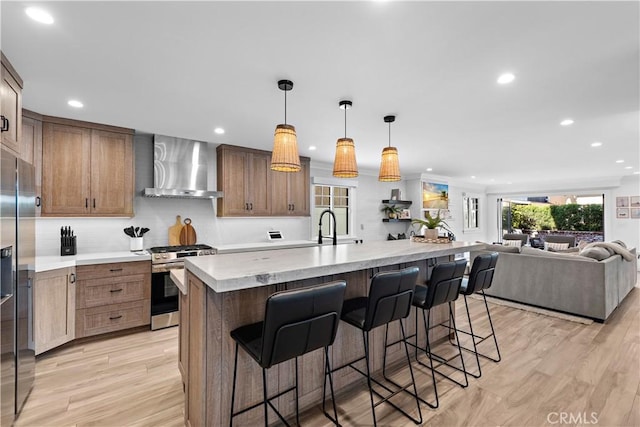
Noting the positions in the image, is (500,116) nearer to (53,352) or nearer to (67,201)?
(67,201)

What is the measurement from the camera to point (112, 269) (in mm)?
3158

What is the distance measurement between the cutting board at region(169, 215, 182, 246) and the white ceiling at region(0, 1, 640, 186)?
1.25 m

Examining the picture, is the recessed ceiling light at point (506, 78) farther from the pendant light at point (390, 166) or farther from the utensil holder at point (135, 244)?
the utensil holder at point (135, 244)

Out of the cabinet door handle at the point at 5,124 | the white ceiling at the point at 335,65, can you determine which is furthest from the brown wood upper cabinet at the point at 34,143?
the cabinet door handle at the point at 5,124

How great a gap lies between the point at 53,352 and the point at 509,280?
18.6ft

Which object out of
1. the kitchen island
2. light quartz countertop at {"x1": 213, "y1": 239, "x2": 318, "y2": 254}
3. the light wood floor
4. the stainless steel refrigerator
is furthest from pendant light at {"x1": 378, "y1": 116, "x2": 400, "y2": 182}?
the stainless steel refrigerator

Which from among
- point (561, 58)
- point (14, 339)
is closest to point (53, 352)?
point (14, 339)

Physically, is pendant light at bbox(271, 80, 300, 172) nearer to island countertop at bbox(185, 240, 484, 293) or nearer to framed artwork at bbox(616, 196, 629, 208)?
island countertop at bbox(185, 240, 484, 293)

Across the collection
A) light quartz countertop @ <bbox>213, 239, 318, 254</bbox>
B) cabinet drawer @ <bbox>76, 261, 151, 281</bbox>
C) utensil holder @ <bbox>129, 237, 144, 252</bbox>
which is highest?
utensil holder @ <bbox>129, 237, 144, 252</bbox>

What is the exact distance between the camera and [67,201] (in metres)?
3.18

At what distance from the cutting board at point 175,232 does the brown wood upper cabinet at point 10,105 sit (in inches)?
78.0

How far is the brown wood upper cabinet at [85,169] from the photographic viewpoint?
10.2 feet

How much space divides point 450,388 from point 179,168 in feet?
12.5

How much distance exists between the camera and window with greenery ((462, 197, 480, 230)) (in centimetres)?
873
